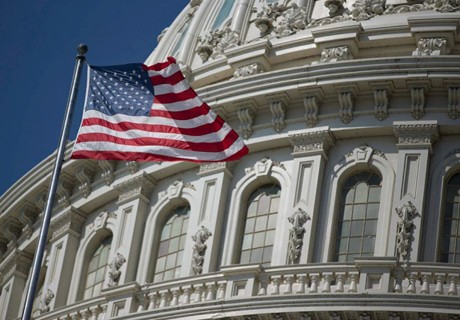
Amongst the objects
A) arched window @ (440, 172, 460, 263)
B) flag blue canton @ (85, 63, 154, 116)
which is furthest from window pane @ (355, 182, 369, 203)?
flag blue canton @ (85, 63, 154, 116)

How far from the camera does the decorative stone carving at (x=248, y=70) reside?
60406 millimetres

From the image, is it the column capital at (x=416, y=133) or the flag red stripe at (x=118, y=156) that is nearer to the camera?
the flag red stripe at (x=118, y=156)

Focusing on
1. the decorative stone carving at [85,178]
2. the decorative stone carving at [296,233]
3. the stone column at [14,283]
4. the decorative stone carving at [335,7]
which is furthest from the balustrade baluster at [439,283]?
the stone column at [14,283]

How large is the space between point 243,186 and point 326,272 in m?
6.52

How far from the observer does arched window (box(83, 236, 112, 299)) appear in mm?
60094

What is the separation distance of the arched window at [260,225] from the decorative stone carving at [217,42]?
22.9 feet

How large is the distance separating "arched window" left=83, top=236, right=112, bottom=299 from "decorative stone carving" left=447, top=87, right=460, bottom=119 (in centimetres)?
1157

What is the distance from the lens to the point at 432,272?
167 feet

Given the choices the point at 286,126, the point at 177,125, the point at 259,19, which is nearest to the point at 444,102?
the point at 286,126

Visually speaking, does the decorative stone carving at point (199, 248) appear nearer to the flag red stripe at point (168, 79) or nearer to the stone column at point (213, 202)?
the stone column at point (213, 202)

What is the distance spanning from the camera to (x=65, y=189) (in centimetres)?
6297

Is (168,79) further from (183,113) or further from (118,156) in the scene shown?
(118,156)

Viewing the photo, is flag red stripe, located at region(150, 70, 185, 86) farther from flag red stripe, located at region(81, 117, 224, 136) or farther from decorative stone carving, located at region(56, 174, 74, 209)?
decorative stone carving, located at region(56, 174, 74, 209)

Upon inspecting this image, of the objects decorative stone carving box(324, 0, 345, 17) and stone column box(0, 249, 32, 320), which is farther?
stone column box(0, 249, 32, 320)
